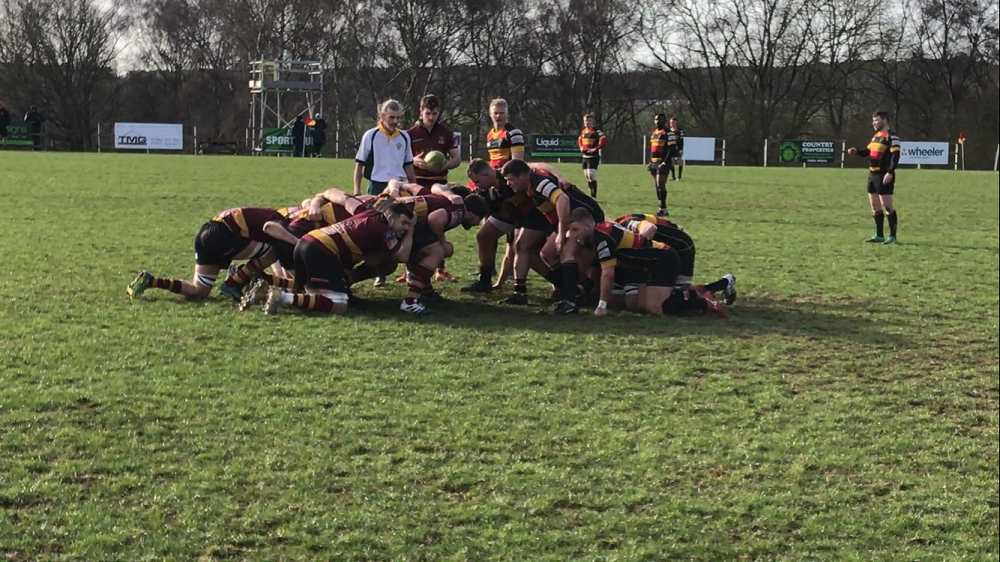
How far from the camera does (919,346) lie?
716 cm

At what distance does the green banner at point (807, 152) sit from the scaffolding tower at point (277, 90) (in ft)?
70.0

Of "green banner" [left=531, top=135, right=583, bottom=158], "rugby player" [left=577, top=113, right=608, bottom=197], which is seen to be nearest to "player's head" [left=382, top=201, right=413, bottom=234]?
"rugby player" [left=577, top=113, right=608, bottom=197]

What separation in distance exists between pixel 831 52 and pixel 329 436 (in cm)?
4879

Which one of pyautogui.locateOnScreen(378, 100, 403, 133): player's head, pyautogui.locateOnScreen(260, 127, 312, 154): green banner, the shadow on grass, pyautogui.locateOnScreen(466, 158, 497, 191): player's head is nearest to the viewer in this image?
the shadow on grass

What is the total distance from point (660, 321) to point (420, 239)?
6.00 ft

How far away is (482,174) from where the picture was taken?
827 centimetres

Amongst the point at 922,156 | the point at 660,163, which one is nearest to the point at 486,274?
the point at 660,163

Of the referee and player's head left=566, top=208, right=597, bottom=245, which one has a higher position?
the referee

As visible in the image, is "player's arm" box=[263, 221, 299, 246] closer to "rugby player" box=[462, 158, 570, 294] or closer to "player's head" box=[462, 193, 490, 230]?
"player's head" box=[462, 193, 490, 230]

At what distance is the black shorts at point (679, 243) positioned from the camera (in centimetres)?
855

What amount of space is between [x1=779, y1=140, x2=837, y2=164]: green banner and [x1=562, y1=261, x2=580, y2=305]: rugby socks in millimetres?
43260

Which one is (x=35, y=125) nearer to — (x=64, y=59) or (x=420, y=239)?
(x=64, y=59)

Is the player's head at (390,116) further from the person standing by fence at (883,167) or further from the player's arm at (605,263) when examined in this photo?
the person standing by fence at (883,167)

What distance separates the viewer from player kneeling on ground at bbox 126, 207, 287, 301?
802 centimetres
